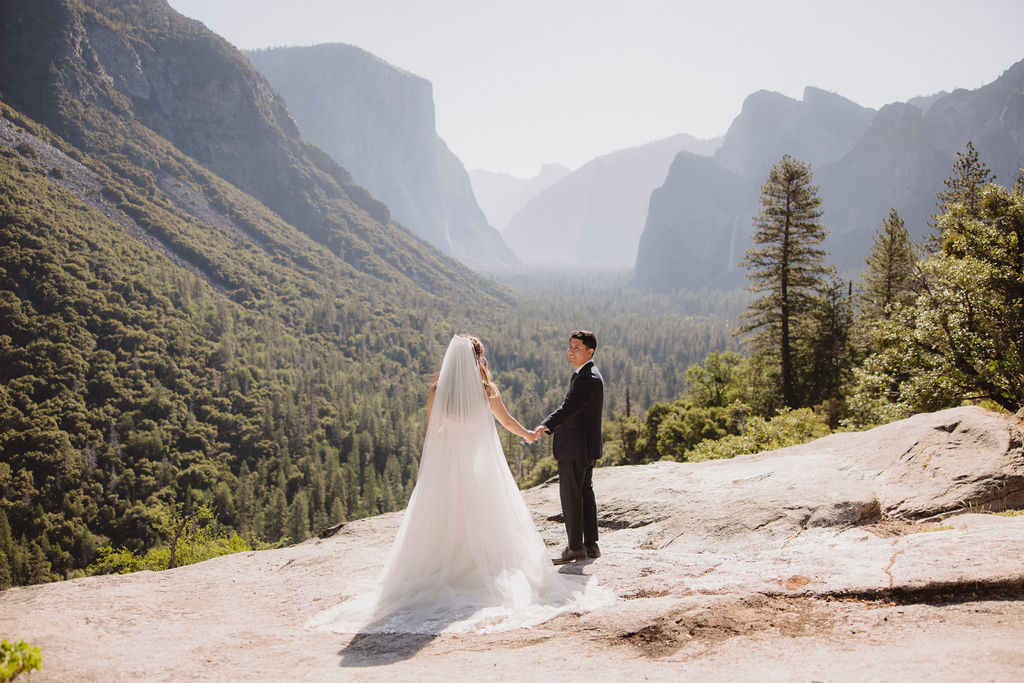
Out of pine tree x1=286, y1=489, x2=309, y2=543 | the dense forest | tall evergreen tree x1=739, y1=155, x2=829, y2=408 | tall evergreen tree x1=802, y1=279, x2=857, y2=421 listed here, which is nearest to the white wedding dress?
tall evergreen tree x1=739, y1=155, x2=829, y2=408

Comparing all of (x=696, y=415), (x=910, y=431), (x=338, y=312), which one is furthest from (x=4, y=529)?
(x=338, y=312)

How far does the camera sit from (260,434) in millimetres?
88375

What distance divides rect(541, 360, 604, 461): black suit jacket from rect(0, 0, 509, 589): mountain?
4884 cm

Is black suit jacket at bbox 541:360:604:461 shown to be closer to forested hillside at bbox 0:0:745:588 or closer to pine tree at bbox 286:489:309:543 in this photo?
forested hillside at bbox 0:0:745:588

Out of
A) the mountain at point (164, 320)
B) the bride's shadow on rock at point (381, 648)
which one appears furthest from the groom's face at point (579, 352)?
the mountain at point (164, 320)

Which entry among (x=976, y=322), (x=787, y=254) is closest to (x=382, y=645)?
(x=976, y=322)

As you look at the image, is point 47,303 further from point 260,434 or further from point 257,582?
point 257,582

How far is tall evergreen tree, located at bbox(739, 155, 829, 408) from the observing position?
27.0 m

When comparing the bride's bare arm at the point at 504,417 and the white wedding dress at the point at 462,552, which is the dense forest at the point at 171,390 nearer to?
the white wedding dress at the point at 462,552

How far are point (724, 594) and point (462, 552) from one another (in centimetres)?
286

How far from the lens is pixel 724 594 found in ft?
17.0

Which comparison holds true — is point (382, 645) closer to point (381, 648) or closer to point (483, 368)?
point (381, 648)

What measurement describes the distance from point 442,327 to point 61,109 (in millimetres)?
113579

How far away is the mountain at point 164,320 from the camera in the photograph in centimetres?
6981
